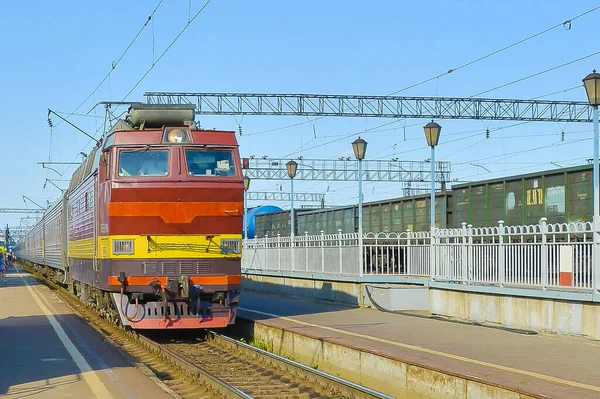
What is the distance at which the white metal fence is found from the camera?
11898 mm

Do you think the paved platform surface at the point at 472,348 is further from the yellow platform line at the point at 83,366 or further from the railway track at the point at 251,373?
the yellow platform line at the point at 83,366

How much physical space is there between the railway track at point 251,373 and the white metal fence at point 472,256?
4.17 metres

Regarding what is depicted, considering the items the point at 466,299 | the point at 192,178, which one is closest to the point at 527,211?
the point at 466,299

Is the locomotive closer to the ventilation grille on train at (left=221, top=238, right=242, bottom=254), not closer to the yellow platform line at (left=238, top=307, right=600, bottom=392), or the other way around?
the ventilation grille on train at (left=221, top=238, right=242, bottom=254)

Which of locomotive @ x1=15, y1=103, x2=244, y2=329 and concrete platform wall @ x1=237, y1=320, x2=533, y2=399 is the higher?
locomotive @ x1=15, y1=103, x2=244, y2=329

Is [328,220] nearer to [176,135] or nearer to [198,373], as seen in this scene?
[176,135]

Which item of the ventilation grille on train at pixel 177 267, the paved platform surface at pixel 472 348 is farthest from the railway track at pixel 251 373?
the ventilation grille on train at pixel 177 267

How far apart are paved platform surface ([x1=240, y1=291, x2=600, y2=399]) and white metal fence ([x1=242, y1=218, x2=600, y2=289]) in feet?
3.15

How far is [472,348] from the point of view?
1098 centimetres

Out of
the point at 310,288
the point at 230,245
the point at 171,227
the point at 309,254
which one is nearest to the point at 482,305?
the point at 230,245

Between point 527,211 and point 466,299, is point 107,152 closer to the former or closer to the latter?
point 466,299

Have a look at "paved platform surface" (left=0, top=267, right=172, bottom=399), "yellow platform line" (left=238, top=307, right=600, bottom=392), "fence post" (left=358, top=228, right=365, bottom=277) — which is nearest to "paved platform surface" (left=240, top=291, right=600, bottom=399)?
"yellow platform line" (left=238, top=307, right=600, bottom=392)

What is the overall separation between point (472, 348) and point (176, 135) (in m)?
6.75

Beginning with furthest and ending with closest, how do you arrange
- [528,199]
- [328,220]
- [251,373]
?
[328,220] → [528,199] → [251,373]
